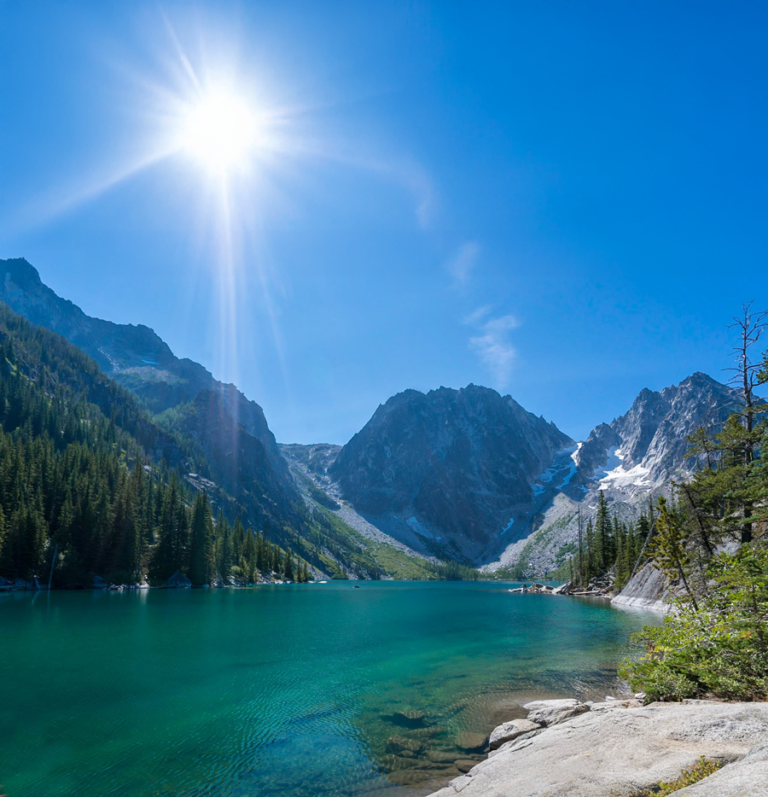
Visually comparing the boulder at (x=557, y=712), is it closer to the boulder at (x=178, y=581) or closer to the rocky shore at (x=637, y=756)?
the rocky shore at (x=637, y=756)

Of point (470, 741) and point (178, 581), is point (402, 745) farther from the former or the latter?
point (178, 581)

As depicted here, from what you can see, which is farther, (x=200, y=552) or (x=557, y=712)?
(x=200, y=552)

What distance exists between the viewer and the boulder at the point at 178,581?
10914 centimetres

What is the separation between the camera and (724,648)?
13883mm

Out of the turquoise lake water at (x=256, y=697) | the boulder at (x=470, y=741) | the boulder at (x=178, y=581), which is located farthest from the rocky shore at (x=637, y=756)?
the boulder at (x=178, y=581)

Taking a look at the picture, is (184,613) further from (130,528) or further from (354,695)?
(130,528)

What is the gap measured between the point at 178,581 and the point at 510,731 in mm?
112109

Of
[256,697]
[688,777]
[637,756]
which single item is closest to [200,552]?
[256,697]

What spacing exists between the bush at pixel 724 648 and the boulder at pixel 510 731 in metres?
4.72

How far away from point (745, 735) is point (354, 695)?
76.4 ft

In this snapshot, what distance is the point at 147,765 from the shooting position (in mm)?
17328

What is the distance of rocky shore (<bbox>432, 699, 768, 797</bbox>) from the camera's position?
21.5 feet

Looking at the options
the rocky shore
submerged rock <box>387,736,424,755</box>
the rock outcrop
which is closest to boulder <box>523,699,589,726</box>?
the rocky shore

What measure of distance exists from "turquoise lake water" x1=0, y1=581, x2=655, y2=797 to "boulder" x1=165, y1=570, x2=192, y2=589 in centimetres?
5975
